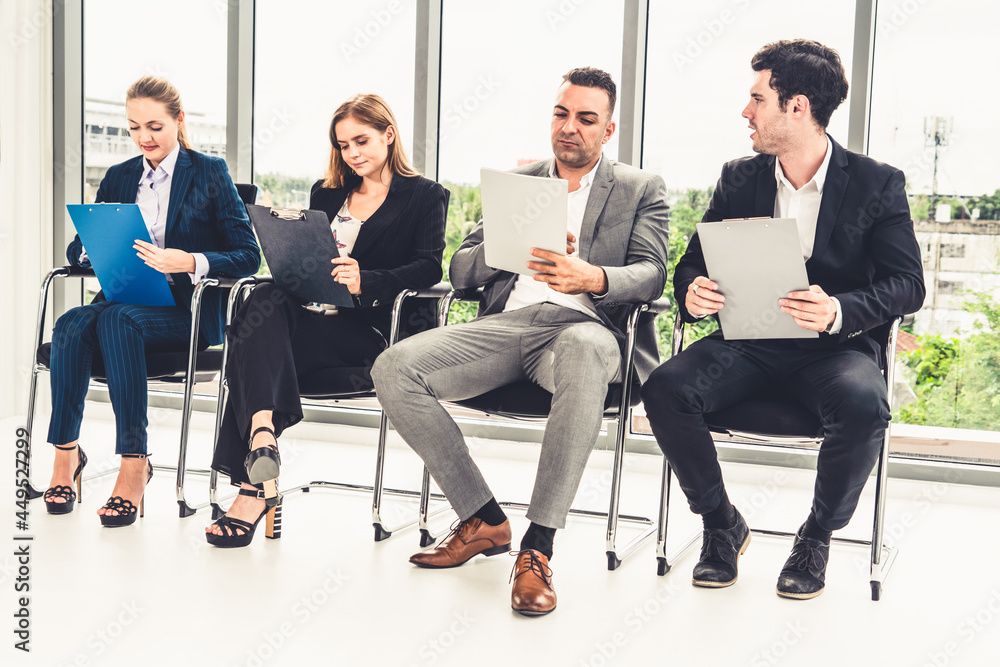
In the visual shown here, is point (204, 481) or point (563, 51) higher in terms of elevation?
point (563, 51)

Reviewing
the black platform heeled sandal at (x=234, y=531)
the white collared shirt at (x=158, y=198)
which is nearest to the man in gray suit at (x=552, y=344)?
the black platform heeled sandal at (x=234, y=531)

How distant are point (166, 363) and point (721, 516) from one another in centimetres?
157

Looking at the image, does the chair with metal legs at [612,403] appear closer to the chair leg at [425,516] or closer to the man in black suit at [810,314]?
the man in black suit at [810,314]

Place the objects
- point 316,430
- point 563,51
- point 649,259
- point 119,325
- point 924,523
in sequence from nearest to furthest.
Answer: point 649,259
point 119,325
point 924,523
point 563,51
point 316,430

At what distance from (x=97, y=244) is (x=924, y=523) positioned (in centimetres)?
254

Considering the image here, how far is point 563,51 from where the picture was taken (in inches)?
136

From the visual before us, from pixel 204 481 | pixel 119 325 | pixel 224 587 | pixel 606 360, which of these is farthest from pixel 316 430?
pixel 606 360

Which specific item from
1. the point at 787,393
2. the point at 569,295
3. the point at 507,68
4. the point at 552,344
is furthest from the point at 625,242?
the point at 507,68

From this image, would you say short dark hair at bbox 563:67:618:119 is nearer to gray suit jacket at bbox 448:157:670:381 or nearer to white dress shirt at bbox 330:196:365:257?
gray suit jacket at bbox 448:157:670:381

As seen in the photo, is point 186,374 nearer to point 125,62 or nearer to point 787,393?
point 787,393

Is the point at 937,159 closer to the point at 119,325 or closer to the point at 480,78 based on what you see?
the point at 480,78

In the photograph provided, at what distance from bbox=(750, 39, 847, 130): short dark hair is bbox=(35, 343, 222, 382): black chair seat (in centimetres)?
169

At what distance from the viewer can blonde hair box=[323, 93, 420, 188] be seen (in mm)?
2500

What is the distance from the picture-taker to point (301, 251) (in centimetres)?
225
